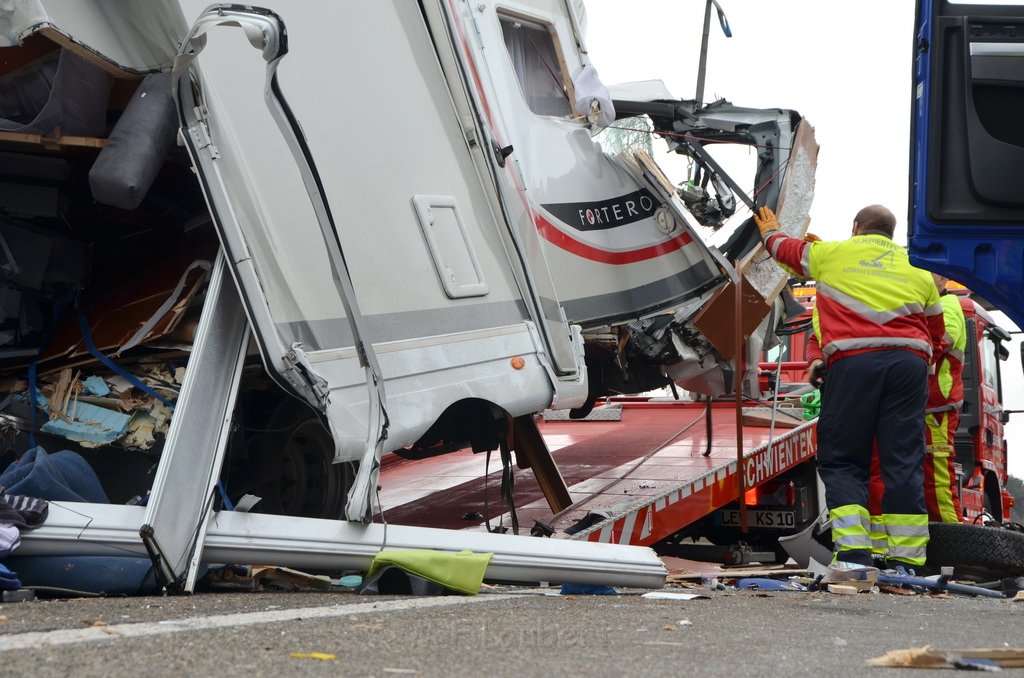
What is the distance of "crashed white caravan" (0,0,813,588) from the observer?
12.0 ft

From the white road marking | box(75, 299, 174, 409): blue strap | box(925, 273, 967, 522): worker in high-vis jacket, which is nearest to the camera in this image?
the white road marking

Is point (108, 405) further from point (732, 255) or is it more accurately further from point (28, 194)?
point (732, 255)

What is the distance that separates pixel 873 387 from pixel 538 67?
226cm

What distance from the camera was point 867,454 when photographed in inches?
216

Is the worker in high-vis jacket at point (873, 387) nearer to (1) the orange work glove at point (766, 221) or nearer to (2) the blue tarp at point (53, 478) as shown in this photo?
(1) the orange work glove at point (766, 221)

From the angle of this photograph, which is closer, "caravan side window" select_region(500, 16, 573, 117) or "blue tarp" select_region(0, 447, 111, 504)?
"blue tarp" select_region(0, 447, 111, 504)

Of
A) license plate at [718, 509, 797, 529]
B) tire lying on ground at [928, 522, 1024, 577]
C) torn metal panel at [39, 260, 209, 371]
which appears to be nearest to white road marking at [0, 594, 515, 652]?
torn metal panel at [39, 260, 209, 371]

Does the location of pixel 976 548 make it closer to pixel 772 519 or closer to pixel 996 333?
pixel 772 519

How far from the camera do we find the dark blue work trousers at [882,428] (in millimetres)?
5387

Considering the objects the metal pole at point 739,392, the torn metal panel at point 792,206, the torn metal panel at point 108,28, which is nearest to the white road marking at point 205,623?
the torn metal panel at point 108,28

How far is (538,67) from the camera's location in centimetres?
601

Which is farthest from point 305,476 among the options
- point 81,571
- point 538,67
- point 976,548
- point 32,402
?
point 976,548

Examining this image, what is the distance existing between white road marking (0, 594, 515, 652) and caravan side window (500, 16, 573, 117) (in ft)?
9.81

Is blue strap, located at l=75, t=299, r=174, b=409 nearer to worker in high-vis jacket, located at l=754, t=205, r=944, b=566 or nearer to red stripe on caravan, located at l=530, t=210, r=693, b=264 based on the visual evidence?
red stripe on caravan, located at l=530, t=210, r=693, b=264
